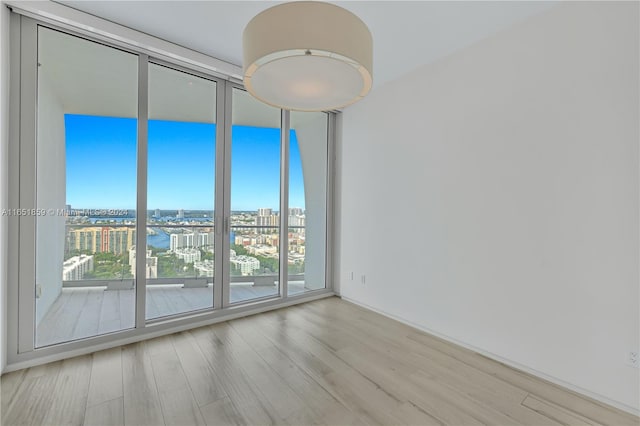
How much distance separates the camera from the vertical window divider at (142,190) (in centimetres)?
286

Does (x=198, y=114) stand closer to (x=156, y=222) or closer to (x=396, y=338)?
(x=156, y=222)

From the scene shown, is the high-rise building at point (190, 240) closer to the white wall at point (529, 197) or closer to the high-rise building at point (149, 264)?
the high-rise building at point (149, 264)

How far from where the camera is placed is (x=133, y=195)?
2889 millimetres

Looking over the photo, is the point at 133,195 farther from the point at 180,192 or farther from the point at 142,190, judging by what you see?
the point at 180,192

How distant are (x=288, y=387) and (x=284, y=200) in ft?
7.76

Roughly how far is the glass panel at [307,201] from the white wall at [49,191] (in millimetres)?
2412

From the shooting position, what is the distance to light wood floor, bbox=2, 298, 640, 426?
1816 millimetres

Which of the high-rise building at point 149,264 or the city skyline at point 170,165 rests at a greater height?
the city skyline at point 170,165

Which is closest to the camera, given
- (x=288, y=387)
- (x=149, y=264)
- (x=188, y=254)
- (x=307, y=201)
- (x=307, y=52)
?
(x=307, y=52)

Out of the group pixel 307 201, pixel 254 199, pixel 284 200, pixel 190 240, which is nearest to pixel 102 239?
pixel 190 240

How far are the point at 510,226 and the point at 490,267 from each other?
42 cm

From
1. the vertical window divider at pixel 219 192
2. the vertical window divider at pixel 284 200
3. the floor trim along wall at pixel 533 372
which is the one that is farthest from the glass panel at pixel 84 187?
the floor trim along wall at pixel 533 372

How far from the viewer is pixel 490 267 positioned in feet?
8.63

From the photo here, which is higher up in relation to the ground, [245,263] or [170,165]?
[170,165]
